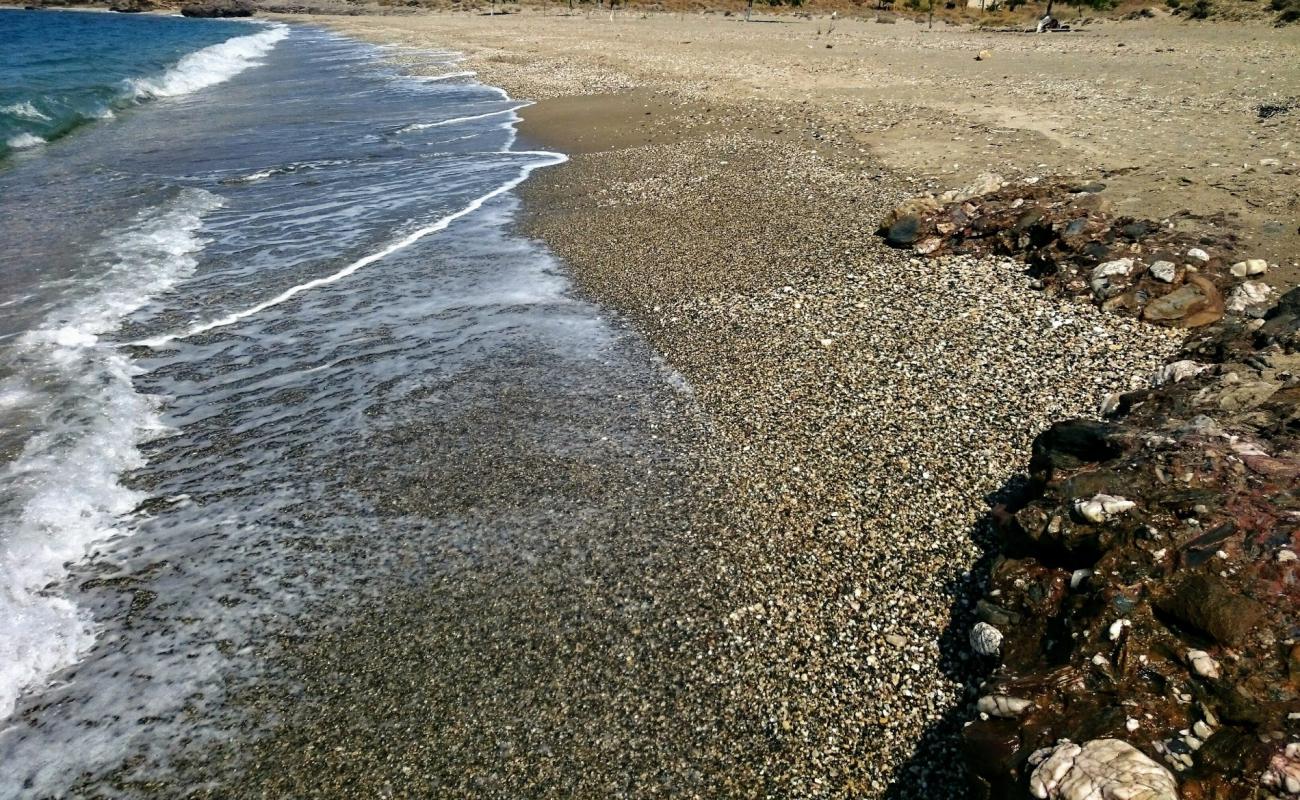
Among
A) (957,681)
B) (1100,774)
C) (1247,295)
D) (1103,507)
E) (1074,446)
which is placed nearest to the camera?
(1100,774)

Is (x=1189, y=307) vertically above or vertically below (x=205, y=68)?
below

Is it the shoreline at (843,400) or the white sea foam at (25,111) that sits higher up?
the white sea foam at (25,111)

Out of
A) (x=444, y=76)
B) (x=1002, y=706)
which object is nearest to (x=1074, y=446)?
(x=1002, y=706)

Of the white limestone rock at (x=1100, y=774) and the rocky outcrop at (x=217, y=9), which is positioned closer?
the white limestone rock at (x=1100, y=774)

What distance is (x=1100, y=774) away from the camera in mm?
3518

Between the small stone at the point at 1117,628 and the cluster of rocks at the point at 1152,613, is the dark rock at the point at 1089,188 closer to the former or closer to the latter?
the cluster of rocks at the point at 1152,613

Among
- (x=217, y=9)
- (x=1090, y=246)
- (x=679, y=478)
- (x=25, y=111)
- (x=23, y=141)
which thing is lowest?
(x=679, y=478)

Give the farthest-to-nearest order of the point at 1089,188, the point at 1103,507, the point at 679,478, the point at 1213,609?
the point at 1089,188, the point at 679,478, the point at 1103,507, the point at 1213,609

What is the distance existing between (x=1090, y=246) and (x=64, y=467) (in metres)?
13.8

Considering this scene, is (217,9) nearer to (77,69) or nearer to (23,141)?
(77,69)

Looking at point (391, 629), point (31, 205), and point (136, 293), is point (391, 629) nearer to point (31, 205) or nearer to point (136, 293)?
point (136, 293)

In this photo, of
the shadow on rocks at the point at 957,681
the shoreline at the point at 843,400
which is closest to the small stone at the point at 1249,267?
the shoreline at the point at 843,400

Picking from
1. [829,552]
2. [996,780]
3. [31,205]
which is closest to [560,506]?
[829,552]

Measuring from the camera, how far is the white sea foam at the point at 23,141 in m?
24.0
